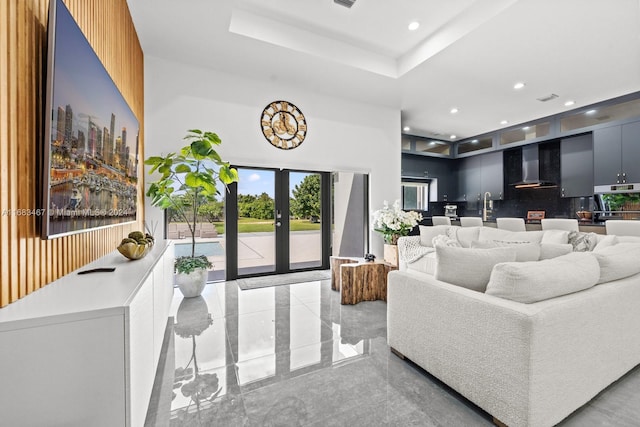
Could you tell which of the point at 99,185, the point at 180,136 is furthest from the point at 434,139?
the point at 99,185

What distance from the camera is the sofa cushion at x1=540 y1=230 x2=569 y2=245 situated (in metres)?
3.26

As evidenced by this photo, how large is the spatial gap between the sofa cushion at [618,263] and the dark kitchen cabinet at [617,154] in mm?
4214

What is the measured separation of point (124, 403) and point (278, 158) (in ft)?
12.7

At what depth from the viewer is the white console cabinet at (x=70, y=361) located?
2.91 ft

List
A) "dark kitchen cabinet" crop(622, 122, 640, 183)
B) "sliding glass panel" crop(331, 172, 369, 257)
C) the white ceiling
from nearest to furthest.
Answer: the white ceiling
"dark kitchen cabinet" crop(622, 122, 640, 183)
"sliding glass panel" crop(331, 172, 369, 257)

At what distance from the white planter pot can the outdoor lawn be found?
922mm

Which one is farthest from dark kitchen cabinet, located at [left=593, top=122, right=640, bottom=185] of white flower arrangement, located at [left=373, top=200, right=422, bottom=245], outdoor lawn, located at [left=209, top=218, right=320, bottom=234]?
outdoor lawn, located at [left=209, top=218, right=320, bottom=234]

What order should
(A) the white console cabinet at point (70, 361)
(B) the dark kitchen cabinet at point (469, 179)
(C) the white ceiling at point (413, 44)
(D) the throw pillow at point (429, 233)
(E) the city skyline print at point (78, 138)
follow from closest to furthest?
1. (A) the white console cabinet at point (70, 361)
2. (E) the city skyline print at point (78, 138)
3. (C) the white ceiling at point (413, 44)
4. (D) the throw pillow at point (429, 233)
5. (B) the dark kitchen cabinet at point (469, 179)

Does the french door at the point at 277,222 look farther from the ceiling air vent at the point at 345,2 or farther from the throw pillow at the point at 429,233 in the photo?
the ceiling air vent at the point at 345,2

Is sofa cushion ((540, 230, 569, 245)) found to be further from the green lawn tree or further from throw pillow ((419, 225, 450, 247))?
the green lawn tree

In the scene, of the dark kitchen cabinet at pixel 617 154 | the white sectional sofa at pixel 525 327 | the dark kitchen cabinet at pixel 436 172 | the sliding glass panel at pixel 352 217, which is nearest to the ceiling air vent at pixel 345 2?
the sliding glass panel at pixel 352 217

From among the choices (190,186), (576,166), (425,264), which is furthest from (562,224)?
(190,186)

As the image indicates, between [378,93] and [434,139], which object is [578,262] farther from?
[434,139]

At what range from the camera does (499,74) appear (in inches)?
164
